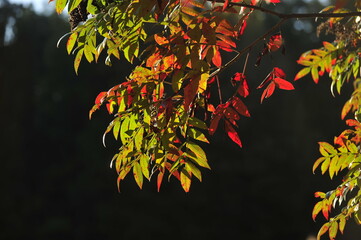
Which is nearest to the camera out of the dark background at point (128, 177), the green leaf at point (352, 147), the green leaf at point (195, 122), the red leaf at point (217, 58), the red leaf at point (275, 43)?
the green leaf at point (195, 122)

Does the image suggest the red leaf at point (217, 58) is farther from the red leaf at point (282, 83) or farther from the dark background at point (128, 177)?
the dark background at point (128, 177)

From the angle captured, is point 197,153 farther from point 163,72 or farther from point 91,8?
point 91,8

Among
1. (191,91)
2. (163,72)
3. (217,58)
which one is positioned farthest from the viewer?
(217,58)

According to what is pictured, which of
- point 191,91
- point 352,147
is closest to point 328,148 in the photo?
point 352,147

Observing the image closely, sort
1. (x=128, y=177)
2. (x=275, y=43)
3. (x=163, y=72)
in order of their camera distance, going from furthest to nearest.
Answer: (x=128, y=177) < (x=275, y=43) < (x=163, y=72)

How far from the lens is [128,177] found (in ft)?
48.9

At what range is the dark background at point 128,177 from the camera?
14766mm

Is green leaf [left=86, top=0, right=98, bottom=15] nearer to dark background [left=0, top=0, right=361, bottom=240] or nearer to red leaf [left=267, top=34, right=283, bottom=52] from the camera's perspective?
red leaf [left=267, top=34, right=283, bottom=52]

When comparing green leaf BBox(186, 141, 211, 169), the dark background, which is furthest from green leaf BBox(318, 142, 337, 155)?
the dark background

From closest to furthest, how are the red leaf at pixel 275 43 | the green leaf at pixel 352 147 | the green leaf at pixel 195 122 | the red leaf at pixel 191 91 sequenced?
the red leaf at pixel 191 91 → the green leaf at pixel 195 122 → the red leaf at pixel 275 43 → the green leaf at pixel 352 147

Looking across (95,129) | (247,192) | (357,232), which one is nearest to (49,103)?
(95,129)

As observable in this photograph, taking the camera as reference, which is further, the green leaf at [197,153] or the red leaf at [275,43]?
the red leaf at [275,43]

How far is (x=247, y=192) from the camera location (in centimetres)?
1512

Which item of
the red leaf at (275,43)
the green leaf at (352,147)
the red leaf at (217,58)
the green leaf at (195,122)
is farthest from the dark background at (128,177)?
the green leaf at (195,122)
